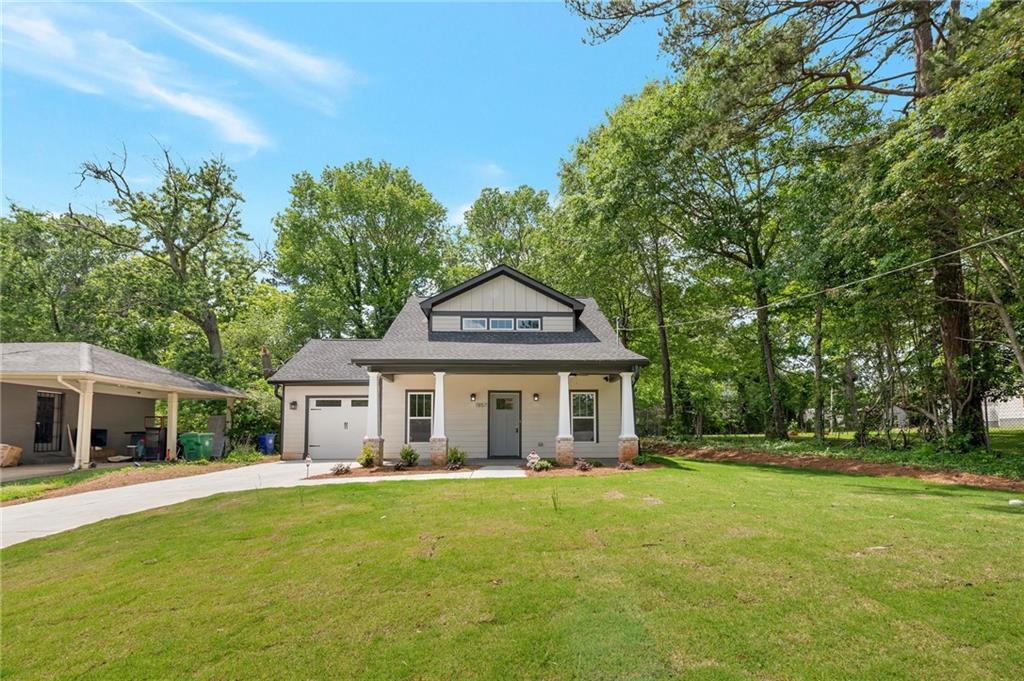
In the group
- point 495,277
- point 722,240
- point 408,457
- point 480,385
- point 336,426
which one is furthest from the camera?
point 722,240

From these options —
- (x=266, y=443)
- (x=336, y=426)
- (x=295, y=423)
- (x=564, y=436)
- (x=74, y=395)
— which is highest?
(x=74, y=395)

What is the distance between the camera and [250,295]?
25.7 meters

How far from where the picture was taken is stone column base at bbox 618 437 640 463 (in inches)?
514

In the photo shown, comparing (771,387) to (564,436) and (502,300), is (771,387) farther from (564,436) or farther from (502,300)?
(502,300)

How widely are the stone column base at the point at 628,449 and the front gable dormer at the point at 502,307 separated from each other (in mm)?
4211

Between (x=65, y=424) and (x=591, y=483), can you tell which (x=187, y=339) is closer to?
(x=65, y=424)

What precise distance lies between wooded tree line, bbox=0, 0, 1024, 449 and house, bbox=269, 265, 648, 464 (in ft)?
13.9

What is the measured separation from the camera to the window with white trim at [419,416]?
14.8m

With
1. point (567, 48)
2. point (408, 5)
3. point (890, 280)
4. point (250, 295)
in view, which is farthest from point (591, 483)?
point (250, 295)

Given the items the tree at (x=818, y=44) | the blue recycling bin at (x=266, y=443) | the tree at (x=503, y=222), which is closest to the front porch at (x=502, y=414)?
the blue recycling bin at (x=266, y=443)

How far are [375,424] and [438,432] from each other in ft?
5.89

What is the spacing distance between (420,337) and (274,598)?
1152cm

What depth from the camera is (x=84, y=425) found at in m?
12.6

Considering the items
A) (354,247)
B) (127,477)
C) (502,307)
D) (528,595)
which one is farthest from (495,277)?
(354,247)
